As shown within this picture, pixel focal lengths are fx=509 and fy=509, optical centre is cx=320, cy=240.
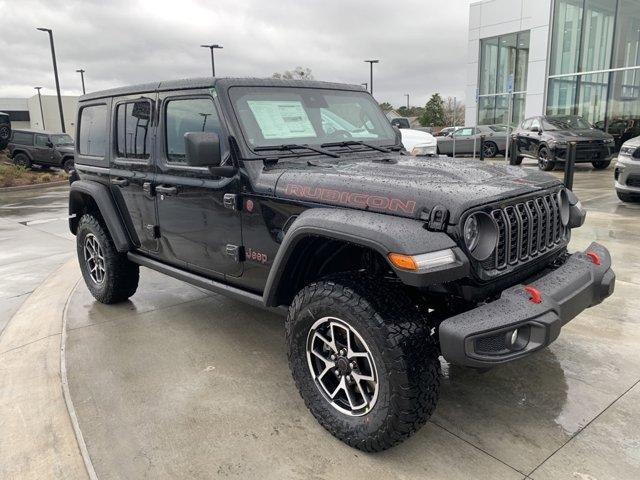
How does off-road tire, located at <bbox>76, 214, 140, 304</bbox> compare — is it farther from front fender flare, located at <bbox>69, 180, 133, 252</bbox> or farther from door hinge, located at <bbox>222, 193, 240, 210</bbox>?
door hinge, located at <bbox>222, 193, 240, 210</bbox>

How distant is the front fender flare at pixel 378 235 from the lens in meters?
2.15

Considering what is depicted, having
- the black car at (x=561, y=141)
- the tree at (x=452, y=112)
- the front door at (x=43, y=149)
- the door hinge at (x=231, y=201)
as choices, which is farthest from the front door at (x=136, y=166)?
the tree at (x=452, y=112)

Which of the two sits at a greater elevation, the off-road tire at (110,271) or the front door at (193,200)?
the front door at (193,200)

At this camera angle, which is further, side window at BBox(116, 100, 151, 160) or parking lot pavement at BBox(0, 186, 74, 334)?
parking lot pavement at BBox(0, 186, 74, 334)

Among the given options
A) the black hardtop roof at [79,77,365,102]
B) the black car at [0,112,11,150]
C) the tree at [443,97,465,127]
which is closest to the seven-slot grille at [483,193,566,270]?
the black hardtop roof at [79,77,365,102]

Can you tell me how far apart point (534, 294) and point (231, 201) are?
1.80 m

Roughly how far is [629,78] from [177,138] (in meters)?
18.8

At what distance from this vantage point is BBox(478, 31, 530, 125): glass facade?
2228cm

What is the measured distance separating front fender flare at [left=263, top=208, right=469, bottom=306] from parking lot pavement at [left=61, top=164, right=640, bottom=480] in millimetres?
917

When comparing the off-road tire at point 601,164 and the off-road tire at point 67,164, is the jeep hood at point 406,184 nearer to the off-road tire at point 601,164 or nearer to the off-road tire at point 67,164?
the off-road tire at point 601,164

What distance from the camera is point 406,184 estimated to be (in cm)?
246

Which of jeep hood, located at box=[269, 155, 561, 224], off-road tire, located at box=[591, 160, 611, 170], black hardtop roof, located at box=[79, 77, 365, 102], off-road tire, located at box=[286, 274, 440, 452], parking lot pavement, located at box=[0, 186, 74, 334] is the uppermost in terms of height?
black hardtop roof, located at box=[79, 77, 365, 102]

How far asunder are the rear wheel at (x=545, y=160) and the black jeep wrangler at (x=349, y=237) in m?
11.0

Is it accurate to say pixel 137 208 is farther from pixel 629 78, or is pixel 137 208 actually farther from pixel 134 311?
pixel 629 78
